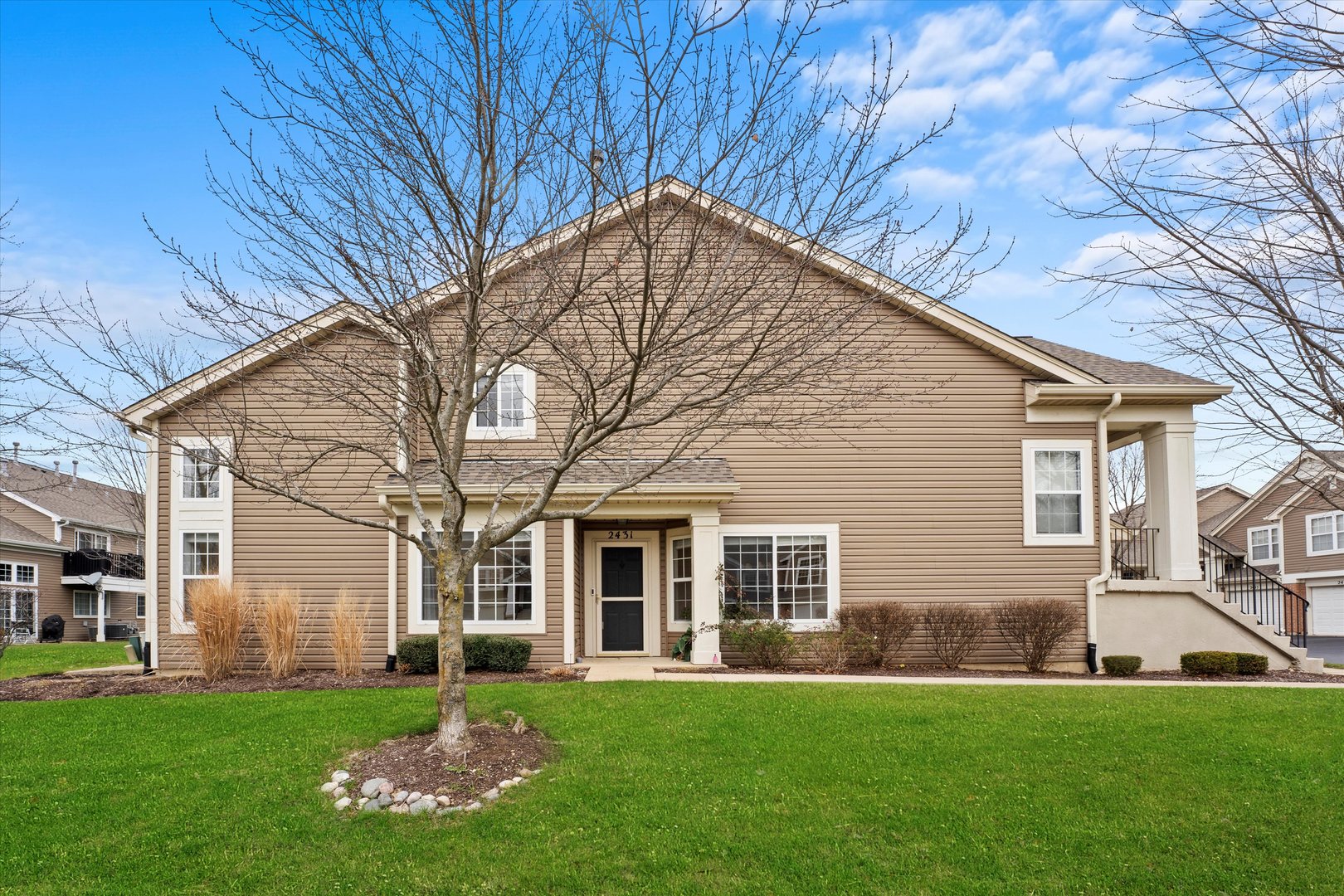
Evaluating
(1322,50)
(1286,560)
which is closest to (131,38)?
(1322,50)

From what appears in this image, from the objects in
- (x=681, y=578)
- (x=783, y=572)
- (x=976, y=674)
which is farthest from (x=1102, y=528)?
(x=681, y=578)

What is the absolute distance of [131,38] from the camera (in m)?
8.23

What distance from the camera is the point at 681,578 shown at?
14148 mm

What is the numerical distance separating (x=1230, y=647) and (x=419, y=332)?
12.0m

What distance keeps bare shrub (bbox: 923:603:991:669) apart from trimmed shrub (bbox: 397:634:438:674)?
6.72 metres

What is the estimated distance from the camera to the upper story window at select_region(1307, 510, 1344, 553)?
32072 mm

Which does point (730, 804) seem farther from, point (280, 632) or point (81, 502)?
point (81, 502)

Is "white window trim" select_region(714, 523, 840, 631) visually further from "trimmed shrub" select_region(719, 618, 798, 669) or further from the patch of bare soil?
the patch of bare soil

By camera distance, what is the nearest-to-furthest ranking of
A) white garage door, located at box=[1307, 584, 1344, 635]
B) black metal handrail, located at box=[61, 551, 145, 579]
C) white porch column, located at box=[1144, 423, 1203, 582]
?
1. white porch column, located at box=[1144, 423, 1203, 582]
2. black metal handrail, located at box=[61, 551, 145, 579]
3. white garage door, located at box=[1307, 584, 1344, 635]

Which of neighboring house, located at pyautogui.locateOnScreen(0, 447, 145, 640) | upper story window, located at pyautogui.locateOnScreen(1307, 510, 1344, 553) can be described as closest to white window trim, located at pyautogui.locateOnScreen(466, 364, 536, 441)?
neighboring house, located at pyautogui.locateOnScreen(0, 447, 145, 640)

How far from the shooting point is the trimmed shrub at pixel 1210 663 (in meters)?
12.5

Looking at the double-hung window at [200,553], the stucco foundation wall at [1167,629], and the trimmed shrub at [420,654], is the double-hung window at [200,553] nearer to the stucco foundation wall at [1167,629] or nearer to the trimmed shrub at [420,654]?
the trimmed shrub at [420,654]

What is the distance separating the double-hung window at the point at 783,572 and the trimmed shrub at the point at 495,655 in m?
3.08

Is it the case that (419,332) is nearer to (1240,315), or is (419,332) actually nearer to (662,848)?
(662,848)
